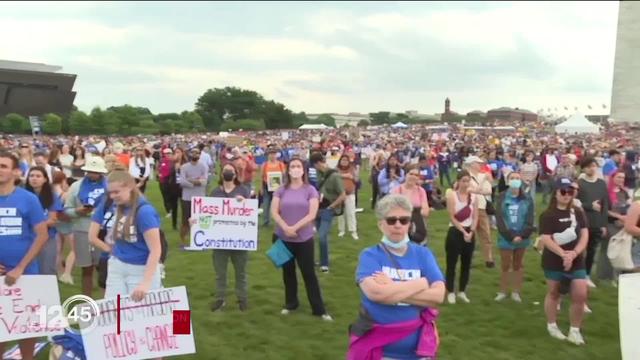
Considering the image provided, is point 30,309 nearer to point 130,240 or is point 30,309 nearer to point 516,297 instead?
point 130,240

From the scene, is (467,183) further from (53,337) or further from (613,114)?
(613,114)

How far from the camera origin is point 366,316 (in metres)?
3.68

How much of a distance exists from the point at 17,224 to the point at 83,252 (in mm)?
2342

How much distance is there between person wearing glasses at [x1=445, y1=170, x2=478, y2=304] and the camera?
7.92 metres

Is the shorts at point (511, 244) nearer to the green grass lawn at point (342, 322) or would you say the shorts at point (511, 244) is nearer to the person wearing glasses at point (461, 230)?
the person wearing glasses at point (461, 230)

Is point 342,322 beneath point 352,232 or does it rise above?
beneath

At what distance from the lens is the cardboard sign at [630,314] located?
181 inches

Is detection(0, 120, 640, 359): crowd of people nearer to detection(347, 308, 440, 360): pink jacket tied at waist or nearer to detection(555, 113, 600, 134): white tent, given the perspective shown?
detection(347, 308, 440, 360): pink jacket tied at waist

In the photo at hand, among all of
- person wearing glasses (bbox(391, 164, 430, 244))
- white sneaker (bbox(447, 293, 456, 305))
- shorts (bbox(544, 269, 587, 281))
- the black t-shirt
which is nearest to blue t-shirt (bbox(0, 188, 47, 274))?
person wearing glasses (bbox(391, 164, 430, 244))

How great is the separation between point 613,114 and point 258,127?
46.8 m

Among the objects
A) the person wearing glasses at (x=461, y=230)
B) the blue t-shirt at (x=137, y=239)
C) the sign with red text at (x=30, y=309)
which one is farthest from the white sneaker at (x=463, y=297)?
the sign with red text at (x=30, y=309)

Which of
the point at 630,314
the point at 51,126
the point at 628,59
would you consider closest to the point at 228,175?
the point at 630,314

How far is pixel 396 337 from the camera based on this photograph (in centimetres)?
360

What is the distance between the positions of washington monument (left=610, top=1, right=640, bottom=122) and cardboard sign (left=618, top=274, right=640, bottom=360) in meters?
43.3
